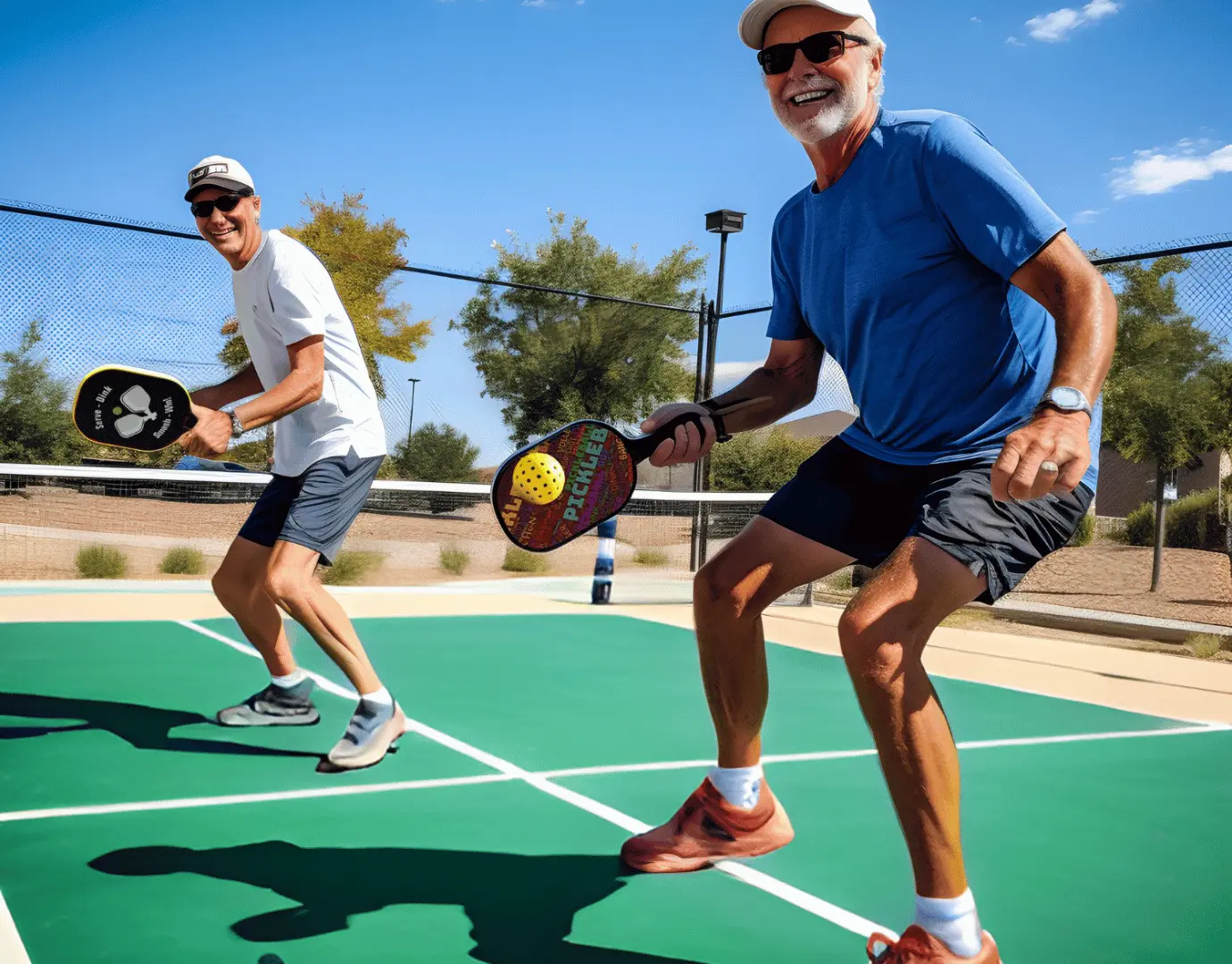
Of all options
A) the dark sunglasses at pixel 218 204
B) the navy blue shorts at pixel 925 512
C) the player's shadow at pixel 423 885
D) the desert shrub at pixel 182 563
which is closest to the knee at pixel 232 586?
the dark sunglasses at pixel 218 204

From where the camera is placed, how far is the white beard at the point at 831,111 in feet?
8.65

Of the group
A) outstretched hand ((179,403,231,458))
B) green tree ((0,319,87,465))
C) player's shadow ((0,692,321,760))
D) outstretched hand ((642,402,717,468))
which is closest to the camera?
outstretched hand ((642,402,717,468))

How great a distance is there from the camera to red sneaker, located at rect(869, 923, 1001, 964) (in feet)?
7.34

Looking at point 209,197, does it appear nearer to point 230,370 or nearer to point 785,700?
point 785,700

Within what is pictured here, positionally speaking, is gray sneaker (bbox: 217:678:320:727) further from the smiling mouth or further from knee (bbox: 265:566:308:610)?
the smiling mouth

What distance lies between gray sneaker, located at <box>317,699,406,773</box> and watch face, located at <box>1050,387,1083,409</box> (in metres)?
2.73

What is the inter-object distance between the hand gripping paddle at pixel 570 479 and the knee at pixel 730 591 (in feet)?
1.17

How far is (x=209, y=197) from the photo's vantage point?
4242mm

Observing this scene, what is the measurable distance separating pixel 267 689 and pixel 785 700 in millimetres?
2352

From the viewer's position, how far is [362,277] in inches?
656

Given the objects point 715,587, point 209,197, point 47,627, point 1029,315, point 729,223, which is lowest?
point 47,627

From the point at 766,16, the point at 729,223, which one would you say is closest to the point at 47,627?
the point at 766,16

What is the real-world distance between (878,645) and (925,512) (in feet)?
0.96

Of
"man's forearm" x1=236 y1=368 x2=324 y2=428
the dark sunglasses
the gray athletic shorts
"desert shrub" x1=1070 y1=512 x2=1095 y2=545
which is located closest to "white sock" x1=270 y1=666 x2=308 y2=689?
the gray athletic shorts
